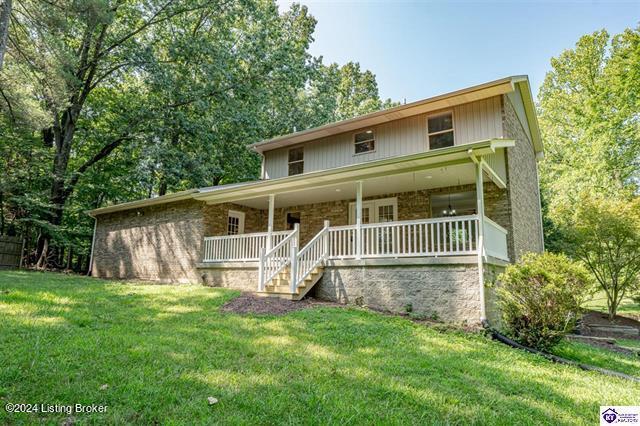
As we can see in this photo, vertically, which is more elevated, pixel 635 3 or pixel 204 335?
pixel 635 3

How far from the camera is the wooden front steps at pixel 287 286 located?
848 centimetres

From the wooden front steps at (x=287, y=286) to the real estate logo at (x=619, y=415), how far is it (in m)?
5.81

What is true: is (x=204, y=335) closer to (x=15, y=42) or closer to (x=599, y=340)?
(x=599, y=340)

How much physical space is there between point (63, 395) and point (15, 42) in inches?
509

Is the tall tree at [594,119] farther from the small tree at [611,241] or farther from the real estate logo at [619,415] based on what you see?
the real estate logo at [619,415]

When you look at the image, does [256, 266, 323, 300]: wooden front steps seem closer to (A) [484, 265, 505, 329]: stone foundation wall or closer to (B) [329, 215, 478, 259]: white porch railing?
(B) [329, 215, 478, 259]: white porch railing

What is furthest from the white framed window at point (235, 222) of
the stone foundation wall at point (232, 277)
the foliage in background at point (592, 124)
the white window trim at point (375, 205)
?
the foliage in background at point (592, 124)

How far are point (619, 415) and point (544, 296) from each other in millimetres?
2364

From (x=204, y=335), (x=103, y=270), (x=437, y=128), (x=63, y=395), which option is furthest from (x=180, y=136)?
(x=63, y=395)

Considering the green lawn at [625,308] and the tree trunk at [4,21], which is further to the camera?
the green lawn at [625,308]

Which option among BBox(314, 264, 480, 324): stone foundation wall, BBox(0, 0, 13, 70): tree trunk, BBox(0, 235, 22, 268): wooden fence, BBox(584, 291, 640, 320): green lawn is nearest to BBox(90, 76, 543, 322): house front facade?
BBox(314, 264, 480, 324): stone foundation wall

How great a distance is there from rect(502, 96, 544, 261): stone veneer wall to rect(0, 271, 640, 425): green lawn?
15.1 ft

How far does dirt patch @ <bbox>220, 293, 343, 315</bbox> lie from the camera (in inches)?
283

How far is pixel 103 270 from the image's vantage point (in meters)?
15.2
